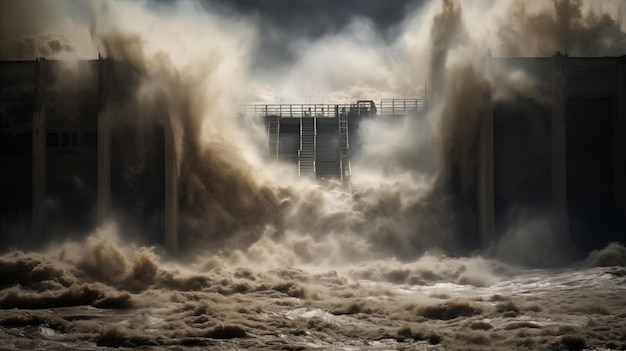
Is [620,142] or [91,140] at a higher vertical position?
[91,140]

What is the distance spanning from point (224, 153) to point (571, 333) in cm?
1658

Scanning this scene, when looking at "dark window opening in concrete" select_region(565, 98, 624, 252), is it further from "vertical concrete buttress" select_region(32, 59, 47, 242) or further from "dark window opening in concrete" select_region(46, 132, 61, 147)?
"vertical concrete buttress" select_region(32, 59, 47, 242)

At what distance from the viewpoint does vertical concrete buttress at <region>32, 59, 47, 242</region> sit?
2623cm

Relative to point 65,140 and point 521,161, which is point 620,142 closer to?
point 521,161

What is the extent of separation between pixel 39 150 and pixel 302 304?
13167 mm

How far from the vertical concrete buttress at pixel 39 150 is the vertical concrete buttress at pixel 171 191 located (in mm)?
4542

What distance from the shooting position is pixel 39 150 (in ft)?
86.9

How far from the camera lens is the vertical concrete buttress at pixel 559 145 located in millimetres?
27034

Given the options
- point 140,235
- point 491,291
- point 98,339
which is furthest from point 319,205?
point 98,339

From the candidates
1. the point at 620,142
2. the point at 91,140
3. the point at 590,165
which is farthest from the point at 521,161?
the point at 91,140

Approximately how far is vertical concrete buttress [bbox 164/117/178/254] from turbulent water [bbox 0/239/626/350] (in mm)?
1629

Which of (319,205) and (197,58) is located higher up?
(197,58)

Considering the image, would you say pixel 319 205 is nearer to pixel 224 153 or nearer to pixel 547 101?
pixel 224 153

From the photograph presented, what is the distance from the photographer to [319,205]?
28.2 m
